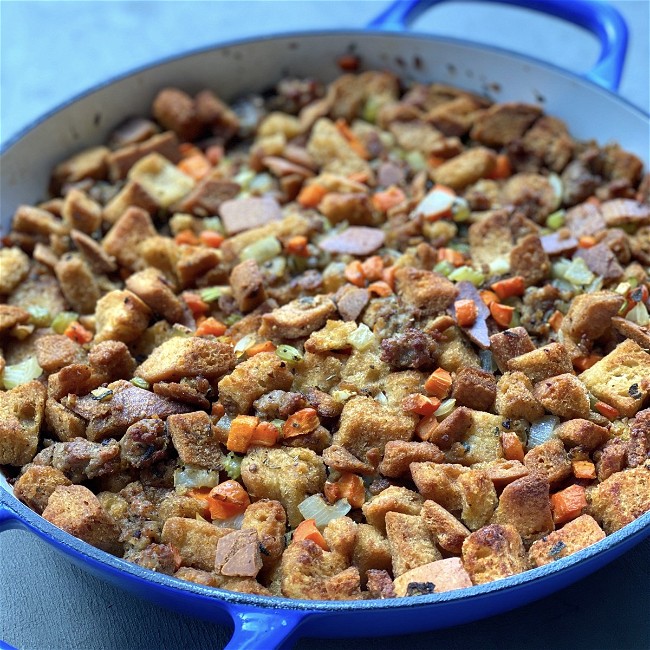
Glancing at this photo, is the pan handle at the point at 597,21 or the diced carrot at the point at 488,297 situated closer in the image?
the diced carrot at the point at 488,297

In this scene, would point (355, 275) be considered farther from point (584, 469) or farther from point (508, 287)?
point (584, 469)

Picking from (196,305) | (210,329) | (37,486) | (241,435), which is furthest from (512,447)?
(37,486)

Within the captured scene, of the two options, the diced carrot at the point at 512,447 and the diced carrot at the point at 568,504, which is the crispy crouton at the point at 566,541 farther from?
the diced carrot at the point at 512,447

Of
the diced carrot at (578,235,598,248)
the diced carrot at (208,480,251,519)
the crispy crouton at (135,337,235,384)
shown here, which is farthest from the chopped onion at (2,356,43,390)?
the diced carrot at (578,235,598,248)

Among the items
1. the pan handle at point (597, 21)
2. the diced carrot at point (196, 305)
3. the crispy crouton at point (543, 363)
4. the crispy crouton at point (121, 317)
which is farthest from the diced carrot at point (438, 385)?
the pan handle at point (597, 21)

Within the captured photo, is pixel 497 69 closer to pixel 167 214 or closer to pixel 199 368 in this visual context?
pixel 167 214

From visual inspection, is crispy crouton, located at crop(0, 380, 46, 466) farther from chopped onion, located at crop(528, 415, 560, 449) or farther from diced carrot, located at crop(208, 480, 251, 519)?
chopped onion, located at crop(528, 415, 560, 449)

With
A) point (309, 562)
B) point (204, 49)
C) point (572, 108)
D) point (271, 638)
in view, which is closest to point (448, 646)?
point (309, 562)
